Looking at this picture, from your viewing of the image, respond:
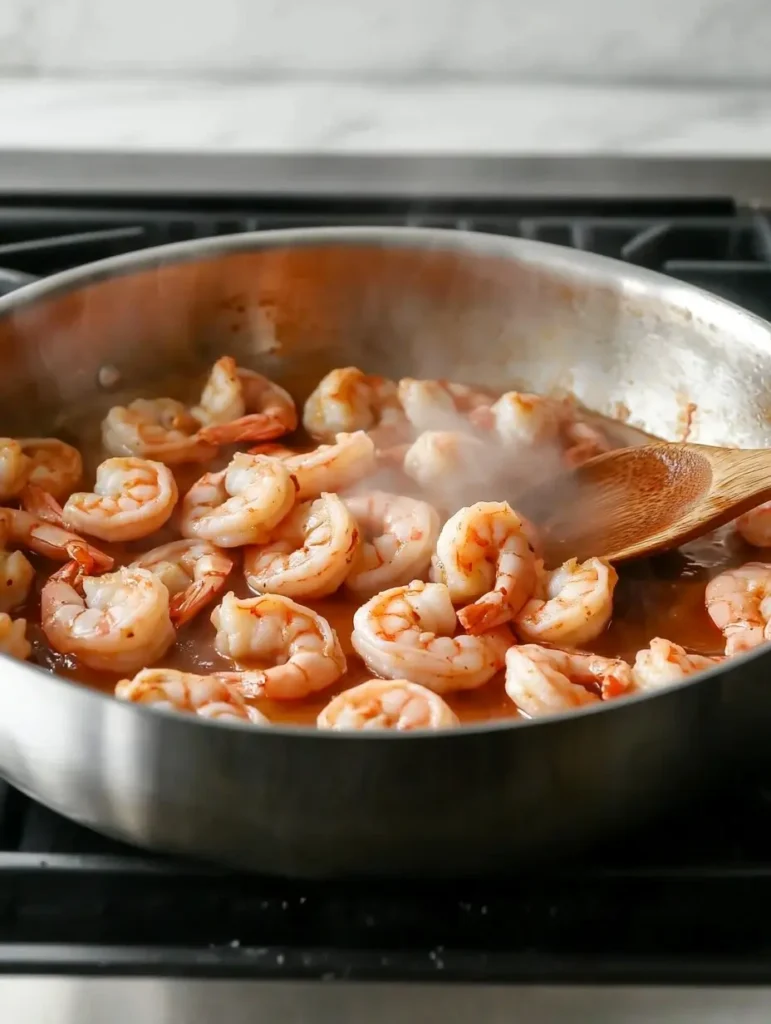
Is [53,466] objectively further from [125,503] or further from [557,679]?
[557,679]

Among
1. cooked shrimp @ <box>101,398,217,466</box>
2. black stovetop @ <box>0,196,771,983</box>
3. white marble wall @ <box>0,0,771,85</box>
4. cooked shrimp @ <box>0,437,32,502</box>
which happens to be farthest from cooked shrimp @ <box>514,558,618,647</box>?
white marble wall @ <box>0,0,771,85</box>

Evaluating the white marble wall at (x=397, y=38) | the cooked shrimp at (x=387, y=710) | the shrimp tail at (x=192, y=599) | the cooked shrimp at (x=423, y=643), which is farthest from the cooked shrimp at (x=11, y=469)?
the white marble wall at (x=397, y=38)

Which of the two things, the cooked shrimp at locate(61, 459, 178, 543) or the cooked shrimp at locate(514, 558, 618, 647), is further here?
the cooked shrimp at locate(61, 459, 178, 543)

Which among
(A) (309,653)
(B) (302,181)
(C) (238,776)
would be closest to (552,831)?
(C) (238,776)

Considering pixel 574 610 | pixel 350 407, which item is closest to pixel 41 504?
pixel 350 407

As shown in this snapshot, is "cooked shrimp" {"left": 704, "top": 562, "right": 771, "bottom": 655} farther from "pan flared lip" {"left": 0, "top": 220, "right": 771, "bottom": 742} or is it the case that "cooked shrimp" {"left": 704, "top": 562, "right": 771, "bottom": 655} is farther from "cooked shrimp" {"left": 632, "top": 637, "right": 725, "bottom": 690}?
"pan flared lip" {"left": 0, "top": 220, "right": 771, "bottom": 742}

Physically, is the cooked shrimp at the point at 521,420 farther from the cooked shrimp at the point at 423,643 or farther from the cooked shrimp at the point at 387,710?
the cooked shrimp at the point at 387,710
